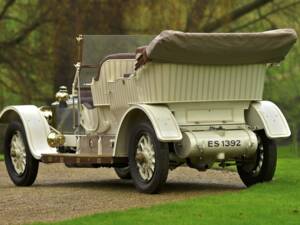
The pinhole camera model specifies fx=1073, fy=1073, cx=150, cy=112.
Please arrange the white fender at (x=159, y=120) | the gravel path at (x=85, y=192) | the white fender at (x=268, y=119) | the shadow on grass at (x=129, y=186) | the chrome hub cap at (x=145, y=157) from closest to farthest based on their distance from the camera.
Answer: the gravel path at (x=85, y=192) → the white fender at (x=159, y=120) → the chrome hub cap at (x=145, y=157) → the white fender at (x=268, y=119) → the shadow on grass at (x=129, y=186)

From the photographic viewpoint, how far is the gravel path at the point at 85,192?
10.2 meters

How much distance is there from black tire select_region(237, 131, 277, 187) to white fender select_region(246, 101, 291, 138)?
192 mm

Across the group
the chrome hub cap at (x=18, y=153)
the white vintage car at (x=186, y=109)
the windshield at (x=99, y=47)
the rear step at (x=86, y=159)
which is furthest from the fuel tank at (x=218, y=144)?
the chrome hub cap at (x=18, y=153)

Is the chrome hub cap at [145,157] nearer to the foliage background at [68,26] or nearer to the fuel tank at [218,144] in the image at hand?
the fuel tank at [218,144]

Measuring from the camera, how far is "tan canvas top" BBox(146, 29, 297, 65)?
11.4 m

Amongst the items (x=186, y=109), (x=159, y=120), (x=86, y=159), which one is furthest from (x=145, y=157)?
(x=86, y=159)

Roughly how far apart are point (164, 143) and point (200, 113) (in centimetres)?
74

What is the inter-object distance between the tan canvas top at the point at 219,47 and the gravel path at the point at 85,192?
4.85ft

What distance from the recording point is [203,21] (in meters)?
29.7

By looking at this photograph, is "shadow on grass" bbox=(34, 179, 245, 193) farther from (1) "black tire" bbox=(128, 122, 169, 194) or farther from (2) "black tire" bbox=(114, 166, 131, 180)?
(1) "black tire" bbox=(128, 122, 169, 194)

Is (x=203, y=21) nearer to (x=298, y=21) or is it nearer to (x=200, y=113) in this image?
(x=298, y=21)

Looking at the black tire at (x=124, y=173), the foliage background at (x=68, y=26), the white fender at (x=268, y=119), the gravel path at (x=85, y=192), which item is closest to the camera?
the gravel path at (x=85, y=192)

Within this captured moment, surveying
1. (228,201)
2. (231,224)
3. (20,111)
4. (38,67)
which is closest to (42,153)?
(20,111)

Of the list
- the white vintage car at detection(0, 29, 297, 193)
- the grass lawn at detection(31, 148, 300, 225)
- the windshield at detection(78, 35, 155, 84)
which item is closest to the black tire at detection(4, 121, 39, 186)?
the white vintage car at detection(0, 29, 297, 193)
